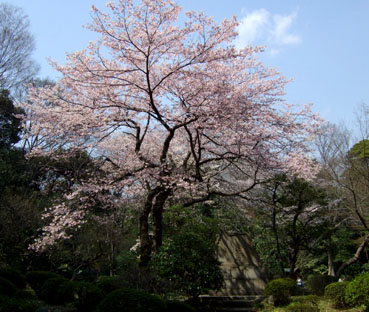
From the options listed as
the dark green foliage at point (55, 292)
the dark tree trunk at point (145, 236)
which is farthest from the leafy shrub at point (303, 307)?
the dark green foliage at point (55, 292)

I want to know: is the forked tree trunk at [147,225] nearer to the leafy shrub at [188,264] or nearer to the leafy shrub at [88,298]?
the leafy shrub at [188,264]

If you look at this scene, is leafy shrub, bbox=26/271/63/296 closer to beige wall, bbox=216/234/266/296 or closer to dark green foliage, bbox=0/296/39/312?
dark green foliage, bbox=0/296/39/312

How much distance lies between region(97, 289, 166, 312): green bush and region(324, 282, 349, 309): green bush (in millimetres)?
3989

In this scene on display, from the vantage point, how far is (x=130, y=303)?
5.00 m

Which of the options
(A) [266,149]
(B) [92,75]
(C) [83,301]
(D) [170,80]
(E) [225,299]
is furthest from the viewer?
(E) [225,299]

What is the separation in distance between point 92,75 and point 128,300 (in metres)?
4.42

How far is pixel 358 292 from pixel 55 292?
6.23 metres

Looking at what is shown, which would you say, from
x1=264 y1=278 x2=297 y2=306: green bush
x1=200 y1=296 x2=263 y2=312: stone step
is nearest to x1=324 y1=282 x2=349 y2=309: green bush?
x1=264 y1=278 x2=297 y2=306: green bush

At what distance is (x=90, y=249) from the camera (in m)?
11.6

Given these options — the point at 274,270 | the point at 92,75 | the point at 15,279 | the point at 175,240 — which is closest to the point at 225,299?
the point at 175,240

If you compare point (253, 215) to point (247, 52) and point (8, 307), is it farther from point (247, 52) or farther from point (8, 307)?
point (8, 307)

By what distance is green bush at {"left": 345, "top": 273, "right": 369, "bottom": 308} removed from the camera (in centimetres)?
618

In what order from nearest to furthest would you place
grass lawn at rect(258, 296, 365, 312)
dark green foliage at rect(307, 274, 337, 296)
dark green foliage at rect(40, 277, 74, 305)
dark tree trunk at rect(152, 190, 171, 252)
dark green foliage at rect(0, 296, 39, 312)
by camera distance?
1. dark green foliage at rect(0, 296, 39, 312)
2. grass lawn at rect(258, 296, 365, 312)
3. dark green foliage at rect(40, 277, 74, 305)
4. dark tree trunk at rect(152, 190, 171, 252)
5. dark green foliage at rect(307, 274, 337, 296)

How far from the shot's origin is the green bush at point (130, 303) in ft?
16.3
